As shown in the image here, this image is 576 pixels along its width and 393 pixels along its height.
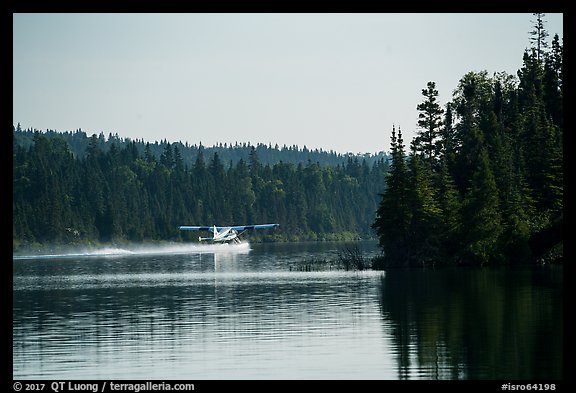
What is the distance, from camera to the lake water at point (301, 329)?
33.7 metres

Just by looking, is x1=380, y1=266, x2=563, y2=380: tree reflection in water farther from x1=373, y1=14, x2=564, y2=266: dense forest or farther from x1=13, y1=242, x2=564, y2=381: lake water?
x1=373, y1=14, x2=564, y2=266: dense forest

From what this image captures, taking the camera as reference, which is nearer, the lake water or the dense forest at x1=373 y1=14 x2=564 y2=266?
the lake water

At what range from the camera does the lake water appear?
33.7 metres

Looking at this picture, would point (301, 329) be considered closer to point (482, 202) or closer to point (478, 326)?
point (478, 326)

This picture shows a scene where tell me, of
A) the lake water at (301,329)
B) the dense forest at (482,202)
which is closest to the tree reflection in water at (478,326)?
the lake water at (301,329)

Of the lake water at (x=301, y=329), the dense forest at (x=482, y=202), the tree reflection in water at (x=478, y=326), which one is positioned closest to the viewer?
the tree reflection in water at (x=478, y=326)

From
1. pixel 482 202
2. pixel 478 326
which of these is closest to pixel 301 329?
pixel 478 326

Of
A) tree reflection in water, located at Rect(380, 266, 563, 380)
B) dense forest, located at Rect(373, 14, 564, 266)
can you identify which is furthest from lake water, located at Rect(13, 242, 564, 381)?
dense forest, located at Rect(373, 14, 564, 266)

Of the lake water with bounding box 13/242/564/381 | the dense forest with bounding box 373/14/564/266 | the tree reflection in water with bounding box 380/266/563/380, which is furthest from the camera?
the dense forest with bounding box 373/14/564/266

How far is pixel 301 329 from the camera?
44.4 m

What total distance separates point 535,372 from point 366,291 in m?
33.6

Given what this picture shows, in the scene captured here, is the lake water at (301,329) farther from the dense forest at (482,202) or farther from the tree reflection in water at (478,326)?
the dense forest at (482,202)
